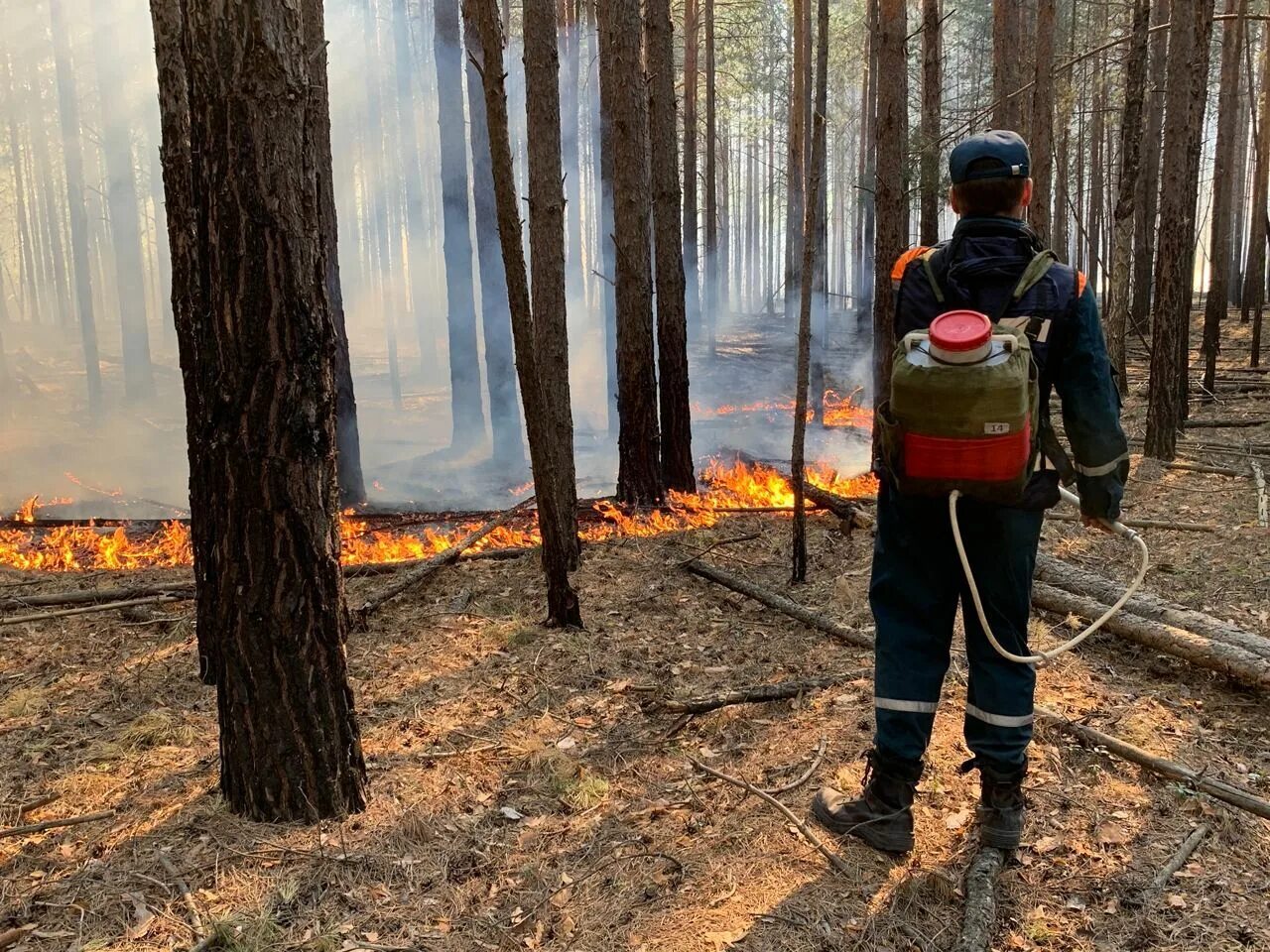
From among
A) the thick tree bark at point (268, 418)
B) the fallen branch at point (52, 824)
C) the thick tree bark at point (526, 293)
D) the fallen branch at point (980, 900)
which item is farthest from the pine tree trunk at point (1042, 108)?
the fallen branch at point (52, 824)

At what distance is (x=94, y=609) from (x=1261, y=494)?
9.97 metres

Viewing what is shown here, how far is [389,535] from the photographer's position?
8938 millimetres

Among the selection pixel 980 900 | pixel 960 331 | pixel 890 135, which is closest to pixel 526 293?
pixel 960 331

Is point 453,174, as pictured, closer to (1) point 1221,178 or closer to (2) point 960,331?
(2) point 960,331

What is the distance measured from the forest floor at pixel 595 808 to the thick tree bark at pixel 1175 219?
4298 millimetres

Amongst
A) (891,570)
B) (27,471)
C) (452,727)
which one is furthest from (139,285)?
(891,570)

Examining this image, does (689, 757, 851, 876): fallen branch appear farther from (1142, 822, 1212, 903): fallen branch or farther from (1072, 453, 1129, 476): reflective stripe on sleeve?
(1072, 453, 1129, 476): reflective stripe on sleeve

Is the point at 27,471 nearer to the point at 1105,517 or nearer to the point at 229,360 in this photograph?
the point at 229,360

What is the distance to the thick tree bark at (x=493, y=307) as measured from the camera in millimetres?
16781

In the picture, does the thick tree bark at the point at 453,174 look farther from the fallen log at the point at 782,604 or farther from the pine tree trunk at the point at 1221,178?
the pine tree trunk at the point at 1221,178

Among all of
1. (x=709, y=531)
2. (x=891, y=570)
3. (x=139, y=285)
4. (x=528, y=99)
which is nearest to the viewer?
(x=891, y=570)

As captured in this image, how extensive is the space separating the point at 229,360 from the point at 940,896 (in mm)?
3129

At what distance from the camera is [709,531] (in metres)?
8.19

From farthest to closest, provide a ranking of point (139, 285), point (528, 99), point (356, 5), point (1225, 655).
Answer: point (356, 5) < point (139, 285) < point (528, 99) < point (1225, 655)
